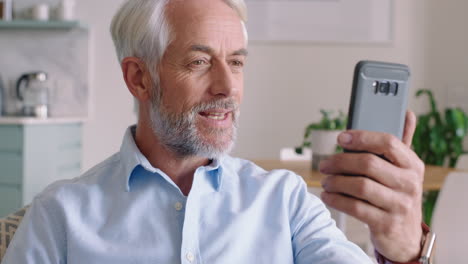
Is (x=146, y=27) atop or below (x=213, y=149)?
atop

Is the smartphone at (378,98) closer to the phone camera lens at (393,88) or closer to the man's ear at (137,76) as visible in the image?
the phone camera lens at (393,88)

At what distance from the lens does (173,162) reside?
4.53 feet

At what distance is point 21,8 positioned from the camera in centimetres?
393

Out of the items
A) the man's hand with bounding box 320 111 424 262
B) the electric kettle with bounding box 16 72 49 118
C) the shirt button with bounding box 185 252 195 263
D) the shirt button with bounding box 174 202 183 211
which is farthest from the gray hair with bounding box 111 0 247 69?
the electric kettle with bounding box 16 72 49 118

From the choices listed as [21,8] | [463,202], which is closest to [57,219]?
[463,202]

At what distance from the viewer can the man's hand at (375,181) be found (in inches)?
33.2

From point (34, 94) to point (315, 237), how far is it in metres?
2.88

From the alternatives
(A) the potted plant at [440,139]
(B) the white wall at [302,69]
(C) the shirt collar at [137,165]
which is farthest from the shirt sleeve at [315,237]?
(B) the white wall at [302,69]

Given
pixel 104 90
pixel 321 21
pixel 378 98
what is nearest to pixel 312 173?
pixel 378 98

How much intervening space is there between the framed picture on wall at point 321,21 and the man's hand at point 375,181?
118 inches

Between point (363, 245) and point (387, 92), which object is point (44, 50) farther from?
point (387, 92)

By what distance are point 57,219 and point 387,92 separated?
71 cm

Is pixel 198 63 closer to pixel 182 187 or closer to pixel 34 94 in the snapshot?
pixel 182 187

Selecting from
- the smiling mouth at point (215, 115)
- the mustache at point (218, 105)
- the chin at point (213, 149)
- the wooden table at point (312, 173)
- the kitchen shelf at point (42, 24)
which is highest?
the kitchen shelf at point (42, 24)
